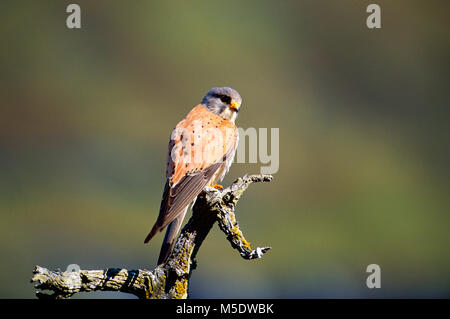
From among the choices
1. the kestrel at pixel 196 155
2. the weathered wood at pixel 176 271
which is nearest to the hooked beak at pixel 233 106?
the kestrel at pixel 196 155

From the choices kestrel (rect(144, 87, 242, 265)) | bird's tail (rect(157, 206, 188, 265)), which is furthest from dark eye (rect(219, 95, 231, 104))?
bird's tail (rect(157, 206, 188, 265))

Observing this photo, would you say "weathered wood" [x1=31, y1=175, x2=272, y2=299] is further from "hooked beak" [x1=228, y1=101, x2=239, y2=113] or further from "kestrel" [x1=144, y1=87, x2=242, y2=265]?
"hooked beak" [x1=228, y1=101, x2=239, y2=113]

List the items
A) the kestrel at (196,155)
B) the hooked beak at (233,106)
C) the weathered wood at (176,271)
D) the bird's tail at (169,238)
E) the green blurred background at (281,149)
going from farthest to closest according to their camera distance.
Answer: the green blurred background at (281,149)
the hooked beak at (233,106)
the kestrel at (196,155)
the bird's tail at (169,238)
the weathered wood at (176,271)

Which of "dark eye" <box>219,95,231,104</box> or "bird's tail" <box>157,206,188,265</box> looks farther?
"dark eye" <box>219,95,231,104</box>

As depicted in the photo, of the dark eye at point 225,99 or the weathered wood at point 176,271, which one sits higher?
the dark eye at point 225,99

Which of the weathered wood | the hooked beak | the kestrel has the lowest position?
the weathered wood

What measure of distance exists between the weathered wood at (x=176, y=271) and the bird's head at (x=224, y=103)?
1222 millimetres

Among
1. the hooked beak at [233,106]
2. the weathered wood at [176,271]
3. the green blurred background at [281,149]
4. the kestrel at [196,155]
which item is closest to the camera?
the weathered wood at [176,271]

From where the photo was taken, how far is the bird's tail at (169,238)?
3.56m

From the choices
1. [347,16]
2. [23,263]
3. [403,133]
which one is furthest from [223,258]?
[347,16]

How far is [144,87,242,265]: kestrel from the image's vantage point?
12.5ft

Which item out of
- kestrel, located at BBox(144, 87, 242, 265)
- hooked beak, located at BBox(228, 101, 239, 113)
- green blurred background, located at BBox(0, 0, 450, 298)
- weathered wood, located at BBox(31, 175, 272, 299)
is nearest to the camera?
weathered wood, located at BBox(31, 175, 272, 299)

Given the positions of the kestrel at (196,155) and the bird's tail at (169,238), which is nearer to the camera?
the bird's tail at (169,238)

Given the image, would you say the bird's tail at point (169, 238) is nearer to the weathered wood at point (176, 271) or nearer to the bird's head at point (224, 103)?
the weathered wood at point (176, 271)
